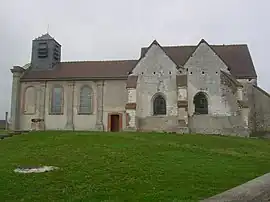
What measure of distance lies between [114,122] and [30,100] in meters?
8.96

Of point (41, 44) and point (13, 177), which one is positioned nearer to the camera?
point (13, 177)

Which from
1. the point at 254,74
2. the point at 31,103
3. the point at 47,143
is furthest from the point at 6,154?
the point at 254,74

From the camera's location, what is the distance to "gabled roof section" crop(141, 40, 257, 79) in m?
34.7

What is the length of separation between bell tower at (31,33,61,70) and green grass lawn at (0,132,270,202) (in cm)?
1675

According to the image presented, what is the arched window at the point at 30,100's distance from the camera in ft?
122

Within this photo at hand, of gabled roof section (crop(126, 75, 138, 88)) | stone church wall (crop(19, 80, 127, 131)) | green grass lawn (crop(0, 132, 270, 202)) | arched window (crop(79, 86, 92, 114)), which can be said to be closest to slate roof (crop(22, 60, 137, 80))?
stone church wall (crop(19, 80, 127, 131))

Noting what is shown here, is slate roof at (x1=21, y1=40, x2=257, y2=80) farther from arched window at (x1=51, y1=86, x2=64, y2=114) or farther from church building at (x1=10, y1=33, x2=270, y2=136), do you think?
arched window at (x1=51, y1=86, x2=64, y2=114)

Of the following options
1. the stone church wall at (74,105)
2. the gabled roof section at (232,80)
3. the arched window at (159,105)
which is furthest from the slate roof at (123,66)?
the arched window at (159,105)

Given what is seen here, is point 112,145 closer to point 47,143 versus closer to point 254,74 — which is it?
point 47,143

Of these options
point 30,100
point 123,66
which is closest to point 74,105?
point 30,100

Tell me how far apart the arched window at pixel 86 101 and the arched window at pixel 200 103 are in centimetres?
1043

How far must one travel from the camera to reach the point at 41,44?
41250 mm

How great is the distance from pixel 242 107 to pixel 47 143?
16790 mm

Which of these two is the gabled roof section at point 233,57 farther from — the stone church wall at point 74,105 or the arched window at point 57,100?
the arched window at point 57,100
